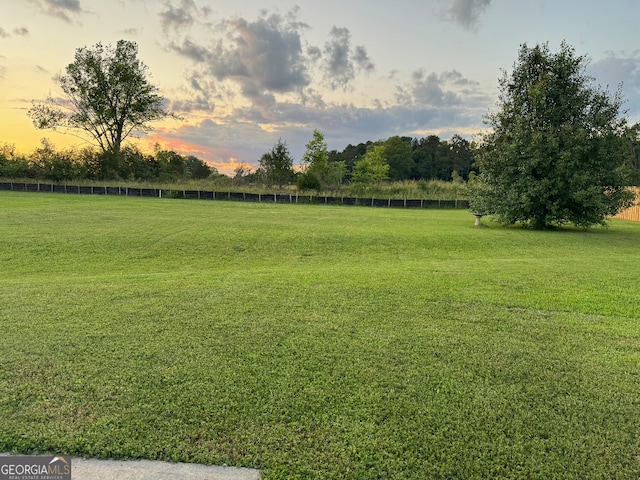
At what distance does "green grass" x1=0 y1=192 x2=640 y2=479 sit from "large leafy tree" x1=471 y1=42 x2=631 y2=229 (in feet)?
29.3

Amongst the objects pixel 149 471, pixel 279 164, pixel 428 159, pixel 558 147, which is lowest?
pixel 149 471

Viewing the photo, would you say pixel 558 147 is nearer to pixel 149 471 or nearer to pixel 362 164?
pixel 149 471

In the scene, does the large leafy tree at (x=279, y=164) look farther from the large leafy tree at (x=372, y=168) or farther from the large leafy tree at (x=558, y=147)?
the large leafy tree at (x=558, y=147)

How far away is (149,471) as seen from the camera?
1.61 m

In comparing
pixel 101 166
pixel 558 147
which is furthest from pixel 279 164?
pixel 558 147

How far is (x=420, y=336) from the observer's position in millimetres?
3172

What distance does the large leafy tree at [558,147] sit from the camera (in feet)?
42.5

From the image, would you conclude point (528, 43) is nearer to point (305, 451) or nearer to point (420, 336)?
point (420, 336)

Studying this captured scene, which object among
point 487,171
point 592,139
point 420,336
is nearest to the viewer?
point 420,336

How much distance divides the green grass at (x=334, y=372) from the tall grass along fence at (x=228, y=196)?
2245 centimetres

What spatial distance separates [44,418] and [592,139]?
53.3 feet

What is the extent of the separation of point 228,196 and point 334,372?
26981 mm

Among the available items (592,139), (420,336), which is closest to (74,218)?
(420,336)

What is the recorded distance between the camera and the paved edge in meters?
1.58
